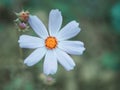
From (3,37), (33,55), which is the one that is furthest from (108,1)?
(33,55)

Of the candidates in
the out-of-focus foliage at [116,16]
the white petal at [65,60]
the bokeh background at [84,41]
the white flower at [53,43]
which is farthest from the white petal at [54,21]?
the out-of-focus foliage at [116,16]

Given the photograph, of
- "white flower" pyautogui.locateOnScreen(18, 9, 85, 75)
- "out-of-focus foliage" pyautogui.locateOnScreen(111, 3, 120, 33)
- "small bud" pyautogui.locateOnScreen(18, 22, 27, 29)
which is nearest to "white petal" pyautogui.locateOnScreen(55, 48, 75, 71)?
"white flower" pyautogui.locateOnScreen(18, 9, 85, 75)

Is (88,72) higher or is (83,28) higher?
(83,28)

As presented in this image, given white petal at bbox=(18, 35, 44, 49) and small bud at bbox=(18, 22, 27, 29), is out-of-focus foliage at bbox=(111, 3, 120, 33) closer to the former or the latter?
white petal at bbox=(18, 35, 44, 49)

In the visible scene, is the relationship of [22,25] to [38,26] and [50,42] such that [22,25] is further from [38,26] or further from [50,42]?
[50,42]

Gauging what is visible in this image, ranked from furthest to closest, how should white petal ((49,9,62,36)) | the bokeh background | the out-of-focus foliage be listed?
the out-of-focus foliage
the bokeh background
white petal ((49,9,62,36))

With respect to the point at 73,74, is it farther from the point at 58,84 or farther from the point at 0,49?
the point at 0,49

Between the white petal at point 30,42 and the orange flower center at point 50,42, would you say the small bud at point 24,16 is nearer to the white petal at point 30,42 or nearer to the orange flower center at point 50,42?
the white petal at point 30,42
